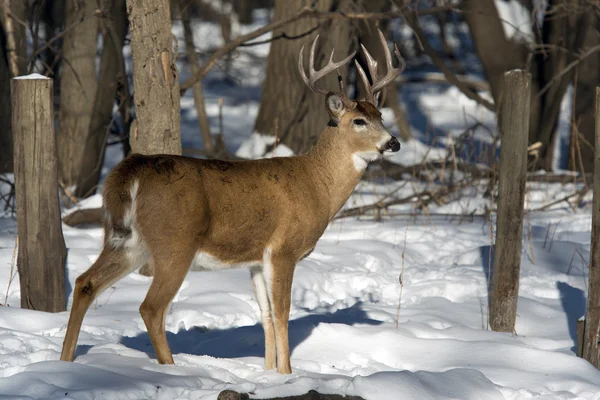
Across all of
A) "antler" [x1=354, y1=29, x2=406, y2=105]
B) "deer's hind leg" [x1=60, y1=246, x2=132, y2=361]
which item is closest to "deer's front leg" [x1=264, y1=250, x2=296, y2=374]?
"deer's hind leg" [x1=60, y1=246, x2=132, y2=361]

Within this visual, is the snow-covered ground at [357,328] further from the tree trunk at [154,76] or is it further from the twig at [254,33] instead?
the twig at [254,33]

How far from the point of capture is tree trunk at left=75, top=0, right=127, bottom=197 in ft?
31.3

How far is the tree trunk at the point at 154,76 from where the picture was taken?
21.5 ft

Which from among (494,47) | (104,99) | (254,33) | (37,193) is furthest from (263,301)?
(494,47)

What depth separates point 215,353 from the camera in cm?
555

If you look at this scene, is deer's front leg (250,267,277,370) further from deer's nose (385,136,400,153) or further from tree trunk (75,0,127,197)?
tree trunk (75,0,127,197)

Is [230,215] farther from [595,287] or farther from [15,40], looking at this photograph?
[15,40]

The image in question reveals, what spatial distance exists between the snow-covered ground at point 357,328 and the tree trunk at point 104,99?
4.85 feet

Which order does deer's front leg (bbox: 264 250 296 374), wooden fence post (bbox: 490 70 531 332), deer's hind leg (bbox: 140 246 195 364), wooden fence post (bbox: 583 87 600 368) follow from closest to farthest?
deer's hind leg (bbox: 140 246 195 364) < deer's front leg (bbox: 264 250 296 374) < wooden fence post (bbox: 583 87 600 368) < wooden fence post (bbox: 490 70 531 332)

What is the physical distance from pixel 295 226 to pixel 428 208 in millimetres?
5444

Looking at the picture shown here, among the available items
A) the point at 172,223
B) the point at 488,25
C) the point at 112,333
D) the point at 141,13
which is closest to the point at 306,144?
the point at 488,25

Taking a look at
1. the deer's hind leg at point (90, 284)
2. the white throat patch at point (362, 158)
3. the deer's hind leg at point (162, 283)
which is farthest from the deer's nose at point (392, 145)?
the deer's hind leg at point (90, 284)

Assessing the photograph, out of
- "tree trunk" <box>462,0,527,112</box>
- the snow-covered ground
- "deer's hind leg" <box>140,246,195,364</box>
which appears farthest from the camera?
"tree trunk" <box>462,0,527,112</box>

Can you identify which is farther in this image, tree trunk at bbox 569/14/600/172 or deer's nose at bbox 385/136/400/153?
tree trunk at bbox 569/14/600/172
